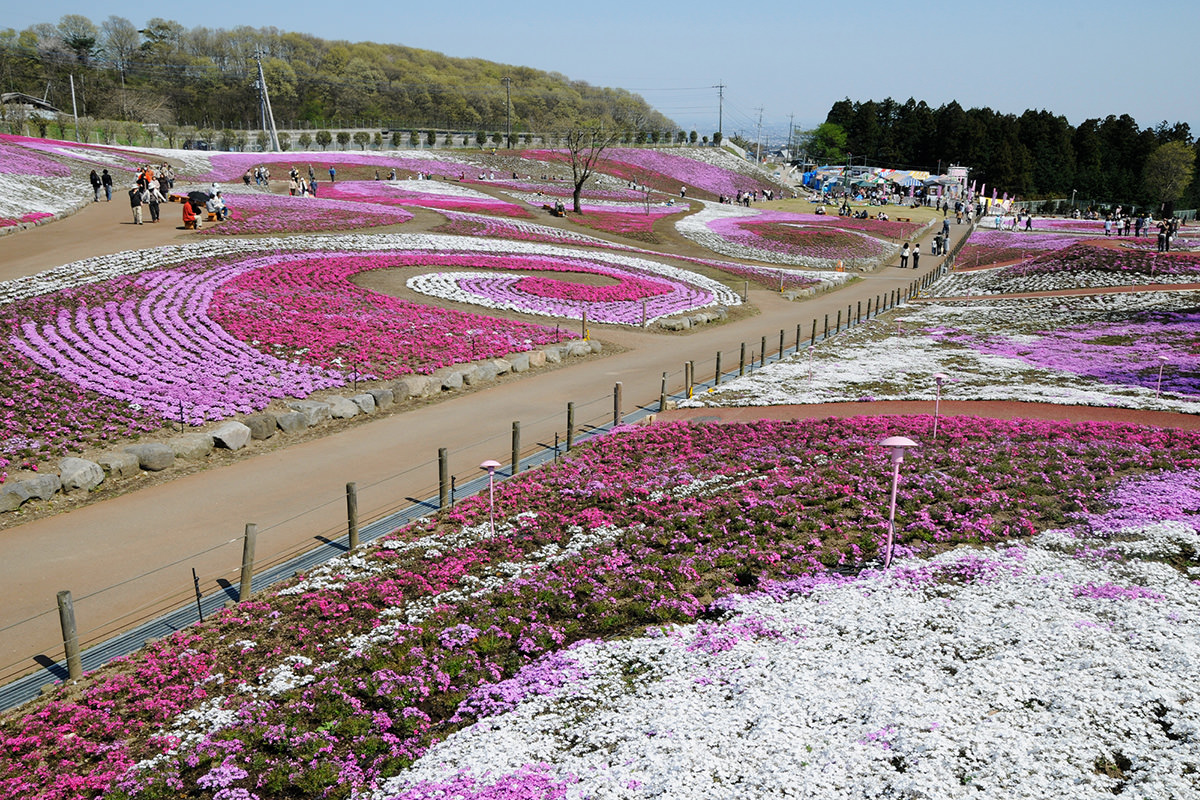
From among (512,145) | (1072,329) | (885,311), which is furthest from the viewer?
(512,145)

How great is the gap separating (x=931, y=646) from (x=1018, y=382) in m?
21.1

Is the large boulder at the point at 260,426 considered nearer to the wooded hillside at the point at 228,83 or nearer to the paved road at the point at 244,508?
the paved road at the point at 244,508

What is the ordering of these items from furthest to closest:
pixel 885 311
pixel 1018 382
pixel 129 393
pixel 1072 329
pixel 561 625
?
1. pixel 885 311
2. pixel 1072 329
3. pixel 1018 382
4. pixel 129 393
5. pixel 561 625

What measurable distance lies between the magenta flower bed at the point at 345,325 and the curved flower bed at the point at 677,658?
12231 millimetres

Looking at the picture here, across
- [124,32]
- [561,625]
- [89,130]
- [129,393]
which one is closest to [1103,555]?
[561,625]

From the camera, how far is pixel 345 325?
30.6m

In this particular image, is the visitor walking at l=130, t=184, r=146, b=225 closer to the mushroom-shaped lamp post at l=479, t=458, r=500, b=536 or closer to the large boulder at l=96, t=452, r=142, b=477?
the large boulder at l=96, t=452, r=142, b=477

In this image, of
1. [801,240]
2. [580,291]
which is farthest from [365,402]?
[801,240]

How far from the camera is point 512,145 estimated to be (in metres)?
128

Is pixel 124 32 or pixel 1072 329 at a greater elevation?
pixel 124 32

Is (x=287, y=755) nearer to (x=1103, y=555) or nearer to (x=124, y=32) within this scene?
(x=1103, y=555)

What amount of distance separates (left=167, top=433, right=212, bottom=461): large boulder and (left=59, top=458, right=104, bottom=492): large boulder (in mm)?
1737

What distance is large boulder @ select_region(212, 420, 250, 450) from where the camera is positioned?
66.1 ft

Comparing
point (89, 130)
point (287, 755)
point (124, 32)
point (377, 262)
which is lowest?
point (287, 755)
